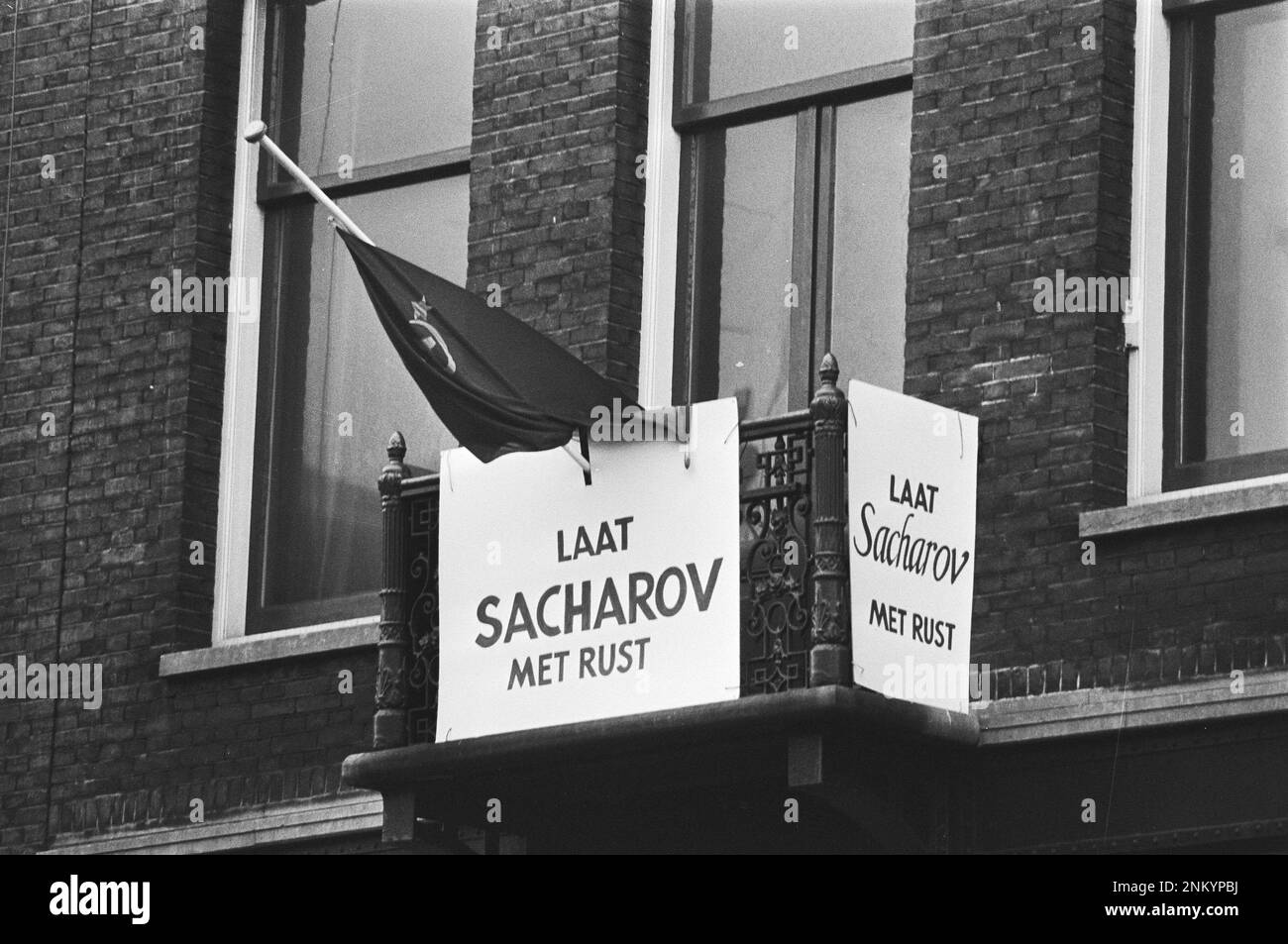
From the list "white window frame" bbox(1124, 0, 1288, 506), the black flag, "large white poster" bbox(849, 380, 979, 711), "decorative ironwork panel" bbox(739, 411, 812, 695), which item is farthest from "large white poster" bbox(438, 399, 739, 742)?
"white window frame" bbox(1124, 0, 1288, 506)

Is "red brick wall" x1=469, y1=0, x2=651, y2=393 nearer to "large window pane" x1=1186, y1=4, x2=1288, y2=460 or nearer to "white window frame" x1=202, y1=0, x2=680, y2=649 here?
"white window frame" x1=202, y1=0, x2=680, y2=649

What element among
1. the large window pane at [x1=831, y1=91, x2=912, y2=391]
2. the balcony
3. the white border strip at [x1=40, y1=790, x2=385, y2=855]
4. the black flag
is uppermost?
the large window pane at [x1=831, y1=91, x2=912, y2=391]

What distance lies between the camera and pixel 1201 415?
1244 cm

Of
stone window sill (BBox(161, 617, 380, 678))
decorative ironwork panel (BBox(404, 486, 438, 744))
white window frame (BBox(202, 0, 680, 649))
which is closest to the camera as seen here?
decorative ironwork panel (BBox(404, 486, 438, 744))

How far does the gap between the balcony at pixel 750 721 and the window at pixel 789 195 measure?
24.4 inches

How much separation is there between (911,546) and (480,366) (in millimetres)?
1958

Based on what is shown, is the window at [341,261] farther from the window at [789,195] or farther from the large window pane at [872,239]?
the large window pane at [872,239]

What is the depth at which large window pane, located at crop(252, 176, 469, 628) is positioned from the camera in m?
14.9

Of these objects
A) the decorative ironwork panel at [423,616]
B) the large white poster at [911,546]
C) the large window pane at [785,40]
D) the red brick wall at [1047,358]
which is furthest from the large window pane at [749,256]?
the decorative ironwork panel at [423,616]

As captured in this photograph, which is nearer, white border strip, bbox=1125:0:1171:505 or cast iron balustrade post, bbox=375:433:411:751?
white border strip, bbox=1125:0:1171:505

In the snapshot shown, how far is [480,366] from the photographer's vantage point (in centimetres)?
1274

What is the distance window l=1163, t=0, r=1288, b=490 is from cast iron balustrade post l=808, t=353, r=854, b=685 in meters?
1.43
